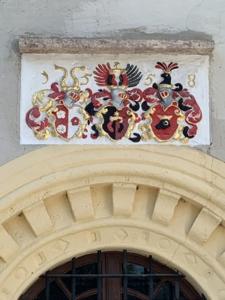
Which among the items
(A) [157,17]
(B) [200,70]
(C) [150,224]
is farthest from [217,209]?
(A) [157,17]

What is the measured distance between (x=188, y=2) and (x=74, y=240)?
1.70m

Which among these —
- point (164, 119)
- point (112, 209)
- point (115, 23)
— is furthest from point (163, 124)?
point (115, 23)

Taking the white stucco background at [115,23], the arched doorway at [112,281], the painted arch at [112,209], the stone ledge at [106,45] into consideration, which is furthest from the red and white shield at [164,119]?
the arched doorway at [112,281]

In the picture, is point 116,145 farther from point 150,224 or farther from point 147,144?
point 150,224

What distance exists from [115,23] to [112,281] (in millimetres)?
1657

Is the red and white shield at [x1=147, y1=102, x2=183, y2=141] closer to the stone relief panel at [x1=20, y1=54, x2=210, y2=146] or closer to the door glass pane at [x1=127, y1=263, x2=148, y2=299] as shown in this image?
the stone relief panel at [x1=20, y1=54, x2=210, y2=146]

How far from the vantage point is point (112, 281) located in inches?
232

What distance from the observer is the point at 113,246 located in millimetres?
5773

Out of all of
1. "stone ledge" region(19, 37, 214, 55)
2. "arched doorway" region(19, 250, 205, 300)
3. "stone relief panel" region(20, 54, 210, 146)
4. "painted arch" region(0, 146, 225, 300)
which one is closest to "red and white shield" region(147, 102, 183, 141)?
"stone relief panel" region(20, 54, 210, 146)

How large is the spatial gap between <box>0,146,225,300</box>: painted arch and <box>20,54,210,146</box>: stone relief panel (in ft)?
0.33

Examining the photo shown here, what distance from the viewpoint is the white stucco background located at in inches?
229

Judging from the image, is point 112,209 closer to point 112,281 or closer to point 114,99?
point 112,281

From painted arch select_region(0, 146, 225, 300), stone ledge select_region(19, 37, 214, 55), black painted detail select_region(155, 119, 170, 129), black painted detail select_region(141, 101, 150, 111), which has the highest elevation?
stone ledge select_region(19, 37, 214, 55)

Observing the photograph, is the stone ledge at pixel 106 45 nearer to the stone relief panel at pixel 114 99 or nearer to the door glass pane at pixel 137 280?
the stone relief panel at pixel 114 99
